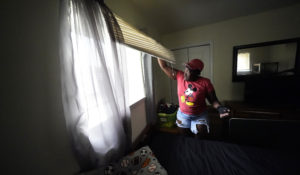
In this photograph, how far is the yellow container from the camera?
1.73m

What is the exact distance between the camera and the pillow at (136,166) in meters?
0.68

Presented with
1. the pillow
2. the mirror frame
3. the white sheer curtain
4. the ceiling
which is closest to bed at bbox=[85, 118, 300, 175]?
the pillow

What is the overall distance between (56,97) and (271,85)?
2.78 metres

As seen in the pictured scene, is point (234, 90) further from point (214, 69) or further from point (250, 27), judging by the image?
point (250, 27)

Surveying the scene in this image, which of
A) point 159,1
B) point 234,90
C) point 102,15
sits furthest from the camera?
point 234,90

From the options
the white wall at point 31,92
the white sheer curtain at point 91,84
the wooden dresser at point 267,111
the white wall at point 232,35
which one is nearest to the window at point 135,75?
the white sheer curtain at point 91,84

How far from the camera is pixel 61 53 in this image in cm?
50

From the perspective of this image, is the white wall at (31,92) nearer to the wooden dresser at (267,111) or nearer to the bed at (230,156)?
the bed at (230,156)

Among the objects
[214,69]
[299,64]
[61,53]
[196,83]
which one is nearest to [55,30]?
[61,53]

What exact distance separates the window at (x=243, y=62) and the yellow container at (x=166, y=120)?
5.15ft

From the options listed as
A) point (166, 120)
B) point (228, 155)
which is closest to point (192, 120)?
point (228, 155)

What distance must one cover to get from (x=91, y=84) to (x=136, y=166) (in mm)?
733

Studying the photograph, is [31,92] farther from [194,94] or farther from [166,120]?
[166,120]

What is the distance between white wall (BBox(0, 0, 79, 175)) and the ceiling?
1126 mm
